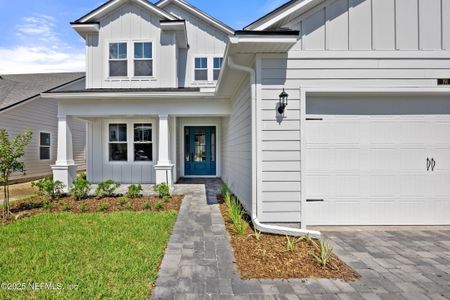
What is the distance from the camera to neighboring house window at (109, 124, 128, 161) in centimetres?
1005

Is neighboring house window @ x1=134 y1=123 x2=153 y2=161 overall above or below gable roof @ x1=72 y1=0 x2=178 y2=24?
below

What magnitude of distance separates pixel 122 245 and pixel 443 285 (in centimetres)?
404

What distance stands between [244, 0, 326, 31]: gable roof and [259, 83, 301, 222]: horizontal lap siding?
3.34 ft

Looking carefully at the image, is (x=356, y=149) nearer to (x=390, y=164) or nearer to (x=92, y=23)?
(x=390, y=164)

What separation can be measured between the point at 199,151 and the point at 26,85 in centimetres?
1022

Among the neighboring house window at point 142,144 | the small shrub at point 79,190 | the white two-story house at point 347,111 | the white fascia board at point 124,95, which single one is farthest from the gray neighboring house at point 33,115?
the white two-story house at point 347,111

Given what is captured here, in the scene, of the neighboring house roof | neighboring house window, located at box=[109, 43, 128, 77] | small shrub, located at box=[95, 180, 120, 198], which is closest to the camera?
small shrub, located at box=[95, 180, 120, 198]

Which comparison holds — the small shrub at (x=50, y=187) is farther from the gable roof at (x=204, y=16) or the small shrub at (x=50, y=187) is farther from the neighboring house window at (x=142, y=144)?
the gable roof at (x=204, y=16)

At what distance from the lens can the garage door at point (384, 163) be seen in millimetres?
4590

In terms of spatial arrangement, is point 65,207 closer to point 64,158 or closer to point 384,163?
Result: point 64,158

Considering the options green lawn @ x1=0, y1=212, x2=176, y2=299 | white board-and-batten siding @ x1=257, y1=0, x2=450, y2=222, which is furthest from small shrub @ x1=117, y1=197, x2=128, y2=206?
white board-and-batten siding @ x1=257, y1=0, x2=450, y2=222

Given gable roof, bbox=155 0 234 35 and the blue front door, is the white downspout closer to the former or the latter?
the blue front door

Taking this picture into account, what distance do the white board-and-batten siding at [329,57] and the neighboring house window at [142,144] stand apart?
680cm

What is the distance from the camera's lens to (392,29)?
4.36m
